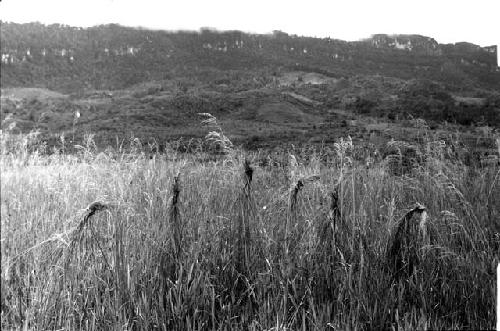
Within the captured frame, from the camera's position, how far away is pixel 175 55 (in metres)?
10.0

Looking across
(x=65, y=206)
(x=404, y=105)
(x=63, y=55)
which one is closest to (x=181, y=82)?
(x=63, y=55)

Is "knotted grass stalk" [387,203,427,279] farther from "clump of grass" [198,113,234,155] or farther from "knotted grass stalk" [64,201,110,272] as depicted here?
"knotted grass stalk" [64,201,110,272]

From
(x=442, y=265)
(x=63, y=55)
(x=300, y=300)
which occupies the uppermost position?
(x=63, y=55)

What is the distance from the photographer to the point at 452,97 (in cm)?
1800

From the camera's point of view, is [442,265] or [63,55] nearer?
[442,265]

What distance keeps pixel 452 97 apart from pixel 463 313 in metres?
17.9

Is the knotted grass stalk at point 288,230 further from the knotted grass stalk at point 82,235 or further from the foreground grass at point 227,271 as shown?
the knotted grass stalk at point 82,235

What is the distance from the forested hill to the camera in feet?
15.6

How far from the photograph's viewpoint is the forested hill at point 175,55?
4.77m

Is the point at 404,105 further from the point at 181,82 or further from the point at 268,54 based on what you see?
the point at 181,82

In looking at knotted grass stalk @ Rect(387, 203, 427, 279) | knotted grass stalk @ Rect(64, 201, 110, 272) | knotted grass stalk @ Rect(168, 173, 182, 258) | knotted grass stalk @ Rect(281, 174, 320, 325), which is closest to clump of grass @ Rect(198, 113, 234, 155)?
knotted grass stalk @ Rect(168, 173, 182, 258)

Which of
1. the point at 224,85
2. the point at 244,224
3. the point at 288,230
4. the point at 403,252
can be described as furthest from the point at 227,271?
the point at 224,85

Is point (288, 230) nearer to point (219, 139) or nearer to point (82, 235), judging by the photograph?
→ point (219, 139)

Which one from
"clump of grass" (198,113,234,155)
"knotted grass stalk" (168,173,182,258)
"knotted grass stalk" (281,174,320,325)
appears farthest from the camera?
"clump of grass" (198,113,234,155)
